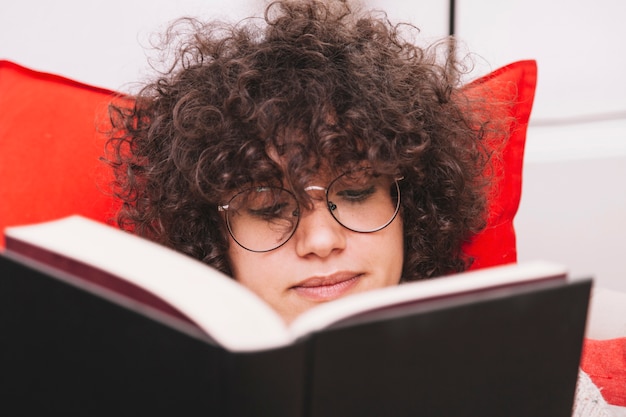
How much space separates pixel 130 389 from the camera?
434 mm

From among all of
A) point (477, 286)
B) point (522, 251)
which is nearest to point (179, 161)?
point (477, 286)

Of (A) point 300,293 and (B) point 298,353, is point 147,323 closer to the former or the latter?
(B) point 298,353

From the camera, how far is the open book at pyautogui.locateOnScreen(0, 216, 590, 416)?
1.29ft

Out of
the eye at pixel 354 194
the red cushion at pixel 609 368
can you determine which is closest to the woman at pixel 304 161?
the eye at pixel 354 194

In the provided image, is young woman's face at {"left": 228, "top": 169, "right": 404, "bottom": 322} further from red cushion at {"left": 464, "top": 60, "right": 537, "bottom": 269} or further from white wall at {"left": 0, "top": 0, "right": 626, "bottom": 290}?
white wall at {"left": 0, "top": 0, "right": 626, "bottom": 290}

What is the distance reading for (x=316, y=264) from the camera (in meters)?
0.79

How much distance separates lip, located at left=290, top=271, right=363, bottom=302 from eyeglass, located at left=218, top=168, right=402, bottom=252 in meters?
0.06

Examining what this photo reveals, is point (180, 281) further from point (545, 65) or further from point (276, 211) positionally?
point (545, 65)

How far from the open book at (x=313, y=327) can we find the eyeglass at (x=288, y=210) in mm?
345

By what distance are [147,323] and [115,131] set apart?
692mm

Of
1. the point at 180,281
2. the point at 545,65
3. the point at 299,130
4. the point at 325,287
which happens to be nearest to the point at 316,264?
the point at 325,287

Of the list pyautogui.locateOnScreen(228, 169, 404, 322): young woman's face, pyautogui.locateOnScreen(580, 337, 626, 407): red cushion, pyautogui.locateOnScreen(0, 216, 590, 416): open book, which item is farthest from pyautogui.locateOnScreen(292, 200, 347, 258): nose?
pyautogui.locateOnScreen(580, 337, 626, 407): red cushion

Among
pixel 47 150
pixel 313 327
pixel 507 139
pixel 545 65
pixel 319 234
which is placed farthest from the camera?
pixel 545 65

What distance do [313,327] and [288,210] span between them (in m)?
0.43
